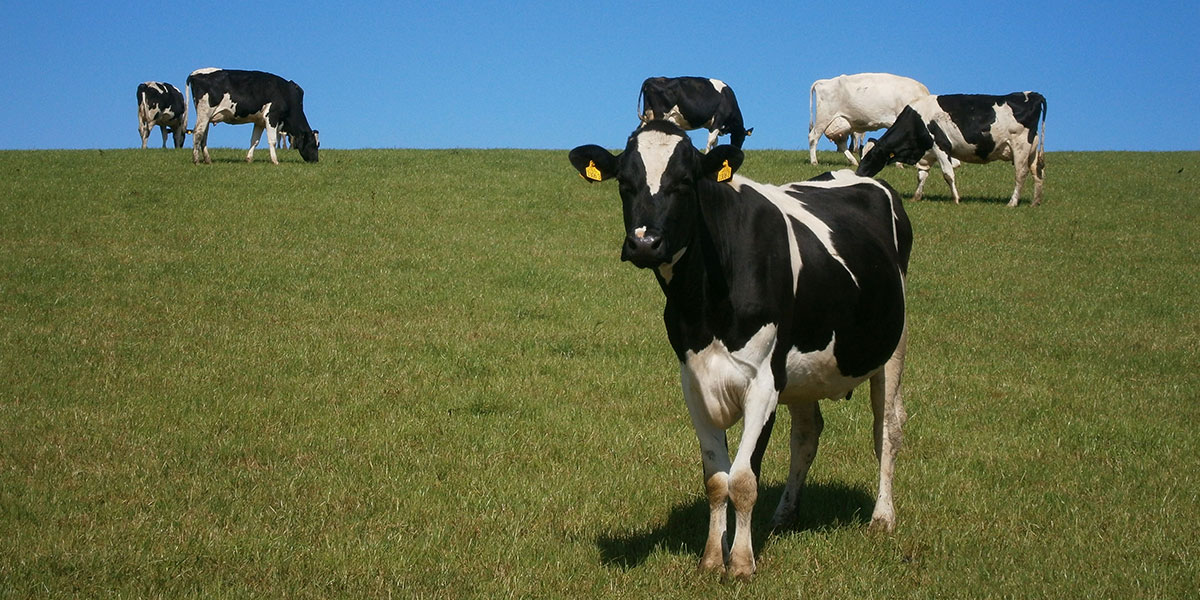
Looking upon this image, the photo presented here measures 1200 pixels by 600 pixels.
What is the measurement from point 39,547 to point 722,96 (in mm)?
29961

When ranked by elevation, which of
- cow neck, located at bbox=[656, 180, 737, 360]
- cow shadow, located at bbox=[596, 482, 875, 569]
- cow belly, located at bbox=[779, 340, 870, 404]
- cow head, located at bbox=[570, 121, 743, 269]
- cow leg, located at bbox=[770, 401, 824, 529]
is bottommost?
cow shadow, located at bbox=[596, 482, 875, 569]

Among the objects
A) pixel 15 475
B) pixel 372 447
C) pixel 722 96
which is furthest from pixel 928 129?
pixel 15 475

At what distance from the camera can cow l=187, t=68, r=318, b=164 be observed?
29797 mm

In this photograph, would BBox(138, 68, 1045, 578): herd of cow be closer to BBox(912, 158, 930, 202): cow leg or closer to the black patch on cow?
BBox(912, 158, 930, 202): cow leg

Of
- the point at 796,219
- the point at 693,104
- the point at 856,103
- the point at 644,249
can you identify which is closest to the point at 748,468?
the point at 644,249

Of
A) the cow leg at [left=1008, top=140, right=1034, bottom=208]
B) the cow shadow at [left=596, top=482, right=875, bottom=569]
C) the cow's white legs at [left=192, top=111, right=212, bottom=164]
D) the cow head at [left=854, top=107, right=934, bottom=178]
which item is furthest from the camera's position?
the cow's white legs at [left=192, top=111, right=212, bottom=164]

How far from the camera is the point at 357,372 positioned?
11336 millimetres

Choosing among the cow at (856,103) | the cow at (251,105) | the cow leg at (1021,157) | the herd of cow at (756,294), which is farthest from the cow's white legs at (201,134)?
the herd of cow at (756,294)

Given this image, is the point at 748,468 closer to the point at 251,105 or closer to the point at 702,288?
the point at 702,288

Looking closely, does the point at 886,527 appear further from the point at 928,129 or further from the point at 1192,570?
the point at 928,129

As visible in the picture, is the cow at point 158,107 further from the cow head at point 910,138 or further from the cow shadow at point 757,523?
the cow shadow at point 757,523

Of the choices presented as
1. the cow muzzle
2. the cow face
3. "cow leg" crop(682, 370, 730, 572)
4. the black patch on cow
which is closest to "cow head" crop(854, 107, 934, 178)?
the black patch on cow

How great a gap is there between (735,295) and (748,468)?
928mm

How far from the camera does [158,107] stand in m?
43.6
